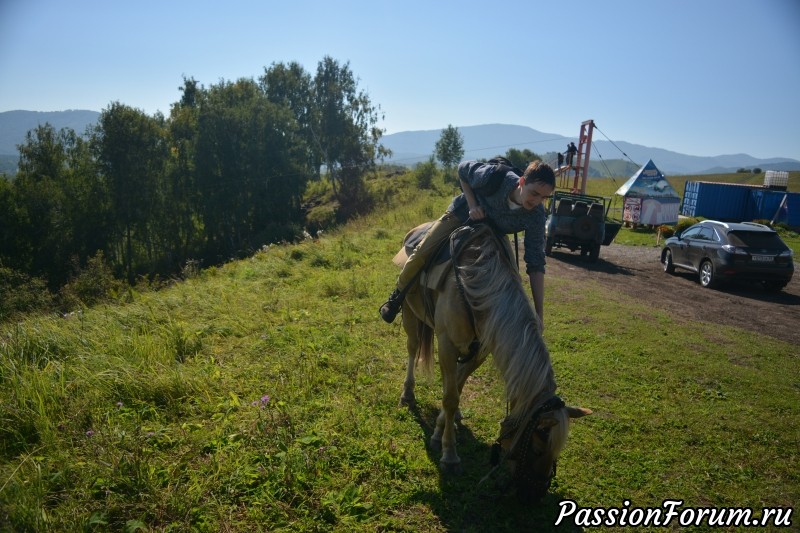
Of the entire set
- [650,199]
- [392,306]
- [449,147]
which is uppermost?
[449,147]

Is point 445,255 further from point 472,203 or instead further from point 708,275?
point 708,275

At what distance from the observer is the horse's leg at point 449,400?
142 inches

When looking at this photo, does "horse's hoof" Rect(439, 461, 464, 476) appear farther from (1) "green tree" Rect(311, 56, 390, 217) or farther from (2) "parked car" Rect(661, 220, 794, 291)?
(1) "green tree" Rect(311, 56, 390, 217)

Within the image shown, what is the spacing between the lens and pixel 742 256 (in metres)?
11.0

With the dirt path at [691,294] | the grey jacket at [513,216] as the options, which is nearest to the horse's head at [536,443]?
the grey jacket at [513,216]

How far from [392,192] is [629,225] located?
19.8 meters

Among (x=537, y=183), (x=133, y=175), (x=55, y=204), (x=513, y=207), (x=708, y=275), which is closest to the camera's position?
(x=537, y=183)

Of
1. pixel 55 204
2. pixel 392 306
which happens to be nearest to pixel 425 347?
pixel 392 306

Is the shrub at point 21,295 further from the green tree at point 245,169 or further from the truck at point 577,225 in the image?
the truck at point 577,225

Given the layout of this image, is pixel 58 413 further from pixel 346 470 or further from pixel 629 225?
pixel 629 225

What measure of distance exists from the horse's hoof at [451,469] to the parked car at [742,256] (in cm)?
1100

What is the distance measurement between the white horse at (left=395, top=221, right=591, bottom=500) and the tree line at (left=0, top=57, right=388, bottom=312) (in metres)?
28.0

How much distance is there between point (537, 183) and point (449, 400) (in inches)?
75.7

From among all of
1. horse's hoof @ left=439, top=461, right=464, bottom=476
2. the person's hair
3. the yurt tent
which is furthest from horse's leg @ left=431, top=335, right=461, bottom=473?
the yurt tent
